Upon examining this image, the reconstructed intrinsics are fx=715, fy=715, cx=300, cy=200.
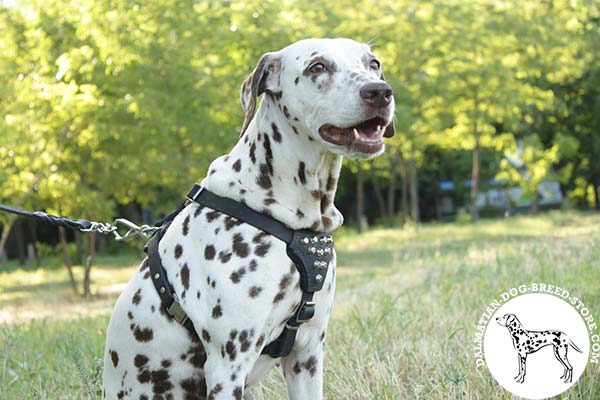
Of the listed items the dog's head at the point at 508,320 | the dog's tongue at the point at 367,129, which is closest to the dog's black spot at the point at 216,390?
the dog's tongue at the point at 367,129

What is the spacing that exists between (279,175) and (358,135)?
0.38m

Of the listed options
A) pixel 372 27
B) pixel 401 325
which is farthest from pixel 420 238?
pixel 401 325

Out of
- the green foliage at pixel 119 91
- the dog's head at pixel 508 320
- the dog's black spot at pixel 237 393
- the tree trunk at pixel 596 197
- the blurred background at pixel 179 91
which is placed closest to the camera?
the dog's black spot at pixel 237 393

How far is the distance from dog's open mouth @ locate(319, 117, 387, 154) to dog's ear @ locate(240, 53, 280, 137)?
37cm

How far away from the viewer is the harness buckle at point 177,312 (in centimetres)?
300

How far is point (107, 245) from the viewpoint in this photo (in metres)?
33.4

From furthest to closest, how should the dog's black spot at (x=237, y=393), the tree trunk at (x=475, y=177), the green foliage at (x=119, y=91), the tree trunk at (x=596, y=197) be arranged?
the tree trunk at (x=596, y=197), the tree trunk at (x=475, y=177), the green foliage at (x=119, y=91), the dog's black spot at (x=237, y=393)

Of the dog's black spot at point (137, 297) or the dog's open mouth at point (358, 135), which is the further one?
the dog's black spot at point (137, 297)

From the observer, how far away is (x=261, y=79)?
3.17m

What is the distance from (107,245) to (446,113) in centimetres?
1678

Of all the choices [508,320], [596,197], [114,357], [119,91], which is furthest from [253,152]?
[596,197]

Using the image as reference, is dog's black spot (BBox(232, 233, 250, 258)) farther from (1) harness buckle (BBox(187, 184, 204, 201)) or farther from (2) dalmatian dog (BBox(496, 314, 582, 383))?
(2) dalmatian dog (BBox(496, 314, 582, 383))

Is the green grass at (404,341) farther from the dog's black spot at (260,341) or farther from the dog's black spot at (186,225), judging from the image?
the dog's black spot at (186,225)

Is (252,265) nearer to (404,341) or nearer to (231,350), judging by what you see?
(231,350)
